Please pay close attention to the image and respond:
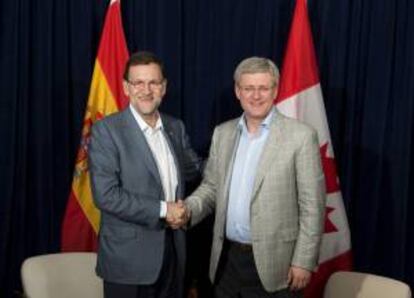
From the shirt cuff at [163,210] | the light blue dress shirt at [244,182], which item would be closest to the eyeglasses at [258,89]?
the light blue dress shirt at [244,182]

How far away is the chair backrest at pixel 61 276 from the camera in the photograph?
9.17 ft

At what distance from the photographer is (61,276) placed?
9.48ft

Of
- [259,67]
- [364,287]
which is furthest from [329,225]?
[259,67]

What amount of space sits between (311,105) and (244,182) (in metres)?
0.99

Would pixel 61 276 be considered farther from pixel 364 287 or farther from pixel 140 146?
pixel 364 287

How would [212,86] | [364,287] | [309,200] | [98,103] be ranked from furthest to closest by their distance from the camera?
[212,86] → [98,103] → [364,287] → [309,200]

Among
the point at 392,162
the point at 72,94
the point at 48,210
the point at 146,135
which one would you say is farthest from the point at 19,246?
the point at 392,162

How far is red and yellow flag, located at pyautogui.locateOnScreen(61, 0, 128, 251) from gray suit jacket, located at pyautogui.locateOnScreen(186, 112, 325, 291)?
1.27 meters

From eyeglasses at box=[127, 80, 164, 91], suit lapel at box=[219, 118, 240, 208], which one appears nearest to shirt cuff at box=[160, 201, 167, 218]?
suit lapel at box=[219, 118, 240, 208]

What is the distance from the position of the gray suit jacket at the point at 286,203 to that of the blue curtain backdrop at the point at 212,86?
45.2 inches

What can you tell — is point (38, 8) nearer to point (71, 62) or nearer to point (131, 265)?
point (71, 62)

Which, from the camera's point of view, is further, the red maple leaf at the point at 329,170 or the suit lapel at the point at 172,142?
the red maple leaf at the point at 329,170

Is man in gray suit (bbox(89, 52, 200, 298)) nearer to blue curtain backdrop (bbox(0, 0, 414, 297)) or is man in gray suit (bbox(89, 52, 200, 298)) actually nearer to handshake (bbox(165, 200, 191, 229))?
handshake (bbox(165, 200, 191, 229))

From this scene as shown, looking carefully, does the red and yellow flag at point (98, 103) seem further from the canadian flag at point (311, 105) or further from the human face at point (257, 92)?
the human face at point (257, 92)
